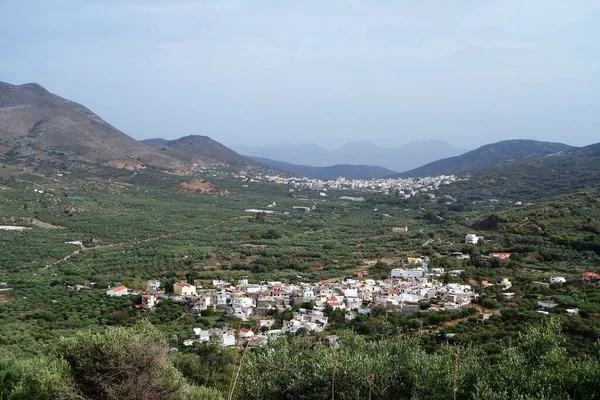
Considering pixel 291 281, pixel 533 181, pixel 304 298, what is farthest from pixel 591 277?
pixel 533 181

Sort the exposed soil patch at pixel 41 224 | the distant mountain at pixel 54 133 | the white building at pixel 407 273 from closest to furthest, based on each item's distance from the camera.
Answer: the white building at pixel 407 273
the exposed soil patch at pixel 41 224
the distant mountain at pixel 54 133

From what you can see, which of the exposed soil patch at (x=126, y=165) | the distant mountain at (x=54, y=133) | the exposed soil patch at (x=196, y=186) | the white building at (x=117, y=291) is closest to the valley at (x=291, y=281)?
the white building at (x=117, y=291)

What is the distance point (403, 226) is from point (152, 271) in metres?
32.2

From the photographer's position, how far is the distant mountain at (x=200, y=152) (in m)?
135

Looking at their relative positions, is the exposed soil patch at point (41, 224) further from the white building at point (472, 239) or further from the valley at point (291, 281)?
the white building at point (472, 239)

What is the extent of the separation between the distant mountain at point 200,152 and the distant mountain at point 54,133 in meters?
18.0

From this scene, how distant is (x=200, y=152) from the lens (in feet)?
500

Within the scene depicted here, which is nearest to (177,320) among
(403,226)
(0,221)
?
(0,221)

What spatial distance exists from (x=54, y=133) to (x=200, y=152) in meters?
55.0

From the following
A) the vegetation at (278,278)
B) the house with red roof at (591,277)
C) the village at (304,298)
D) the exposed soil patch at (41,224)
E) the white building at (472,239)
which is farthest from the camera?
the exposed soil patch at (41,224)

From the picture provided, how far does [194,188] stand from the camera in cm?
8712

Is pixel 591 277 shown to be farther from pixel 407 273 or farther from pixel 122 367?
pixel 122 367

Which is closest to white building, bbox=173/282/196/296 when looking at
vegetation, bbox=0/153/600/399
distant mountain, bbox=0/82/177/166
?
vegetation, bbox=0/153/600/399

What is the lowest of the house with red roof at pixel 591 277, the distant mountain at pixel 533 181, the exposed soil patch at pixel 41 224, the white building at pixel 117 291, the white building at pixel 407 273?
the white building at pixel 117 291
